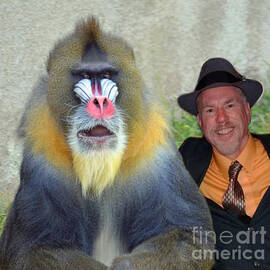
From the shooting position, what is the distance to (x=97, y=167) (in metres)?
3.37

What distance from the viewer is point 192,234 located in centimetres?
359

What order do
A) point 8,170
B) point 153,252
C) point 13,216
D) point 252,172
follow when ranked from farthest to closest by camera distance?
point 8,170, point 252,172, point 13,216, point 153,252

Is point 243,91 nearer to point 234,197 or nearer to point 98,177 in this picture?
point 234,197

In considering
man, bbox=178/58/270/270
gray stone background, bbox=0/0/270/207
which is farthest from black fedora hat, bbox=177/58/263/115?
gray stone background, bbox=0/0/270/207

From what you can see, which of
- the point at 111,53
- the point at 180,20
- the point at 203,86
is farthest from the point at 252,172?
the point at 180,20

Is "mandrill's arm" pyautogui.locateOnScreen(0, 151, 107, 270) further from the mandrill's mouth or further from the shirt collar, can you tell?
the shirt collar

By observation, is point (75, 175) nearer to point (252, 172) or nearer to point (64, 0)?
point (252, 172)

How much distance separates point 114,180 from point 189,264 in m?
0.62

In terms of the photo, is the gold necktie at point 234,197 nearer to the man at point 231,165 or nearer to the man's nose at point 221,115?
the man at point 231,165

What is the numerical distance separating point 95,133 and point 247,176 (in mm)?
1290

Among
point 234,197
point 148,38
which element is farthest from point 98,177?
point 148,38

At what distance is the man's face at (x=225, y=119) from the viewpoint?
4324 millimetres

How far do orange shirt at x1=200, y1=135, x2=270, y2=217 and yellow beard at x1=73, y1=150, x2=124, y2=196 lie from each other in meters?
0.98

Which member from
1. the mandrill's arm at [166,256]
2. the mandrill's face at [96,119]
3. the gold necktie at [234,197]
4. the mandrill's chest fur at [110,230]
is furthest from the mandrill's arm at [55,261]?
the gold necktie at [234,197]
